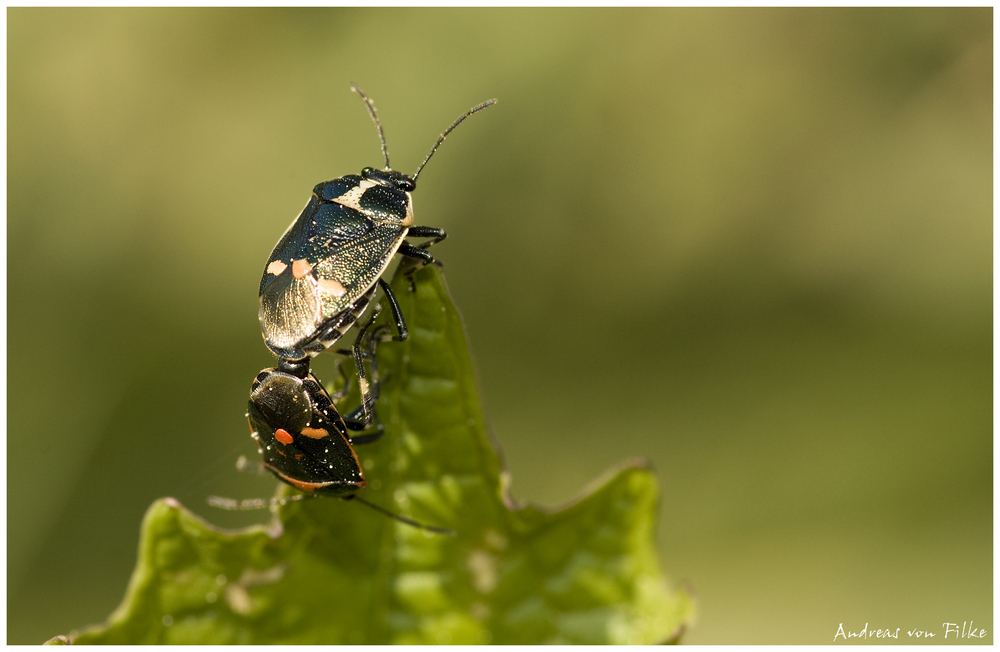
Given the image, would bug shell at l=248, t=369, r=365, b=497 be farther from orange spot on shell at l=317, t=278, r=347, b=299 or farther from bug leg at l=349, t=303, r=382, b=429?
orange spot on shell at l=317, t=278, r=347, b=299

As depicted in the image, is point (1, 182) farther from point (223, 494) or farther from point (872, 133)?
point (872, 133)

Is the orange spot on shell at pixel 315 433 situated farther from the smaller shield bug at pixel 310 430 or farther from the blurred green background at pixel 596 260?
the blurred green background at pixel 596 260

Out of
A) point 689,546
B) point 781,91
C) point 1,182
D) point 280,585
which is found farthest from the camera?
point 781,91

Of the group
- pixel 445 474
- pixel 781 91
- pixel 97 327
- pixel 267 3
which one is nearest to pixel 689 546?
pixel 445 474

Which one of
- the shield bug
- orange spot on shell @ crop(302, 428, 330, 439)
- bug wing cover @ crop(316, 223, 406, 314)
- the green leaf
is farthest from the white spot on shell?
the green leaf

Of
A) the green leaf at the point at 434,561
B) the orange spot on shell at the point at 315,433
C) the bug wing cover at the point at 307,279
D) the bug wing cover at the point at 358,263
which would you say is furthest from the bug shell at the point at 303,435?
the bug wing cover at the point at 358,263

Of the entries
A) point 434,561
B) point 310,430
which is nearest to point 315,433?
point 310,430
